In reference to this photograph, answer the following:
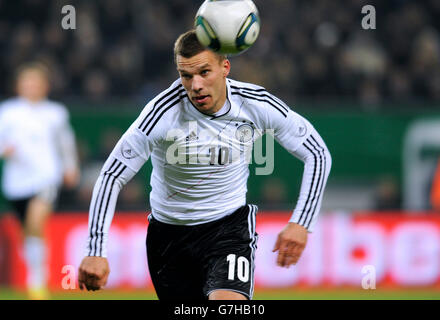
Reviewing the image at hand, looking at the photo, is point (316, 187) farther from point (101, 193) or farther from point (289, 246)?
point (101, 193)

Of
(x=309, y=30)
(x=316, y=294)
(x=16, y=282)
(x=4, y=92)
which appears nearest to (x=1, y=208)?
(x=16, y=282)

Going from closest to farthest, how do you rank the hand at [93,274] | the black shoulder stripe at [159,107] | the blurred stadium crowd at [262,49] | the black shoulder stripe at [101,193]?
1. the hand at [93,274]
2. the black shoulder stripe at [101,193]
3. the black shoulder stripe at [159,107]
4. the blurred stadium crowd at [262,49]

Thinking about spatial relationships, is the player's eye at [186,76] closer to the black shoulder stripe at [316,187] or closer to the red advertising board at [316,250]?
the black shoulder stripe at [316,187]

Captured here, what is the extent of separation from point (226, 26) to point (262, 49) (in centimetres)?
817

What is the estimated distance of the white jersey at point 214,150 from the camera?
17.2ft

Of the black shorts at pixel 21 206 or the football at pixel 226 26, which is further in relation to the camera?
the black shorts at pixel 21 206

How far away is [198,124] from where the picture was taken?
210 inches

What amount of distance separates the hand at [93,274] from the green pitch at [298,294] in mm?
5467

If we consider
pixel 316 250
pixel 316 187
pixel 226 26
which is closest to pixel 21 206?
pixel 316 250

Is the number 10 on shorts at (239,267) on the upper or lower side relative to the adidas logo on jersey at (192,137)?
lower

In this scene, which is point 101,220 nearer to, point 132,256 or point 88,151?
point 132,256

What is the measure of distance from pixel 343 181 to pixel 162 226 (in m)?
6.63

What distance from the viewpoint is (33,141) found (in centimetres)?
1059

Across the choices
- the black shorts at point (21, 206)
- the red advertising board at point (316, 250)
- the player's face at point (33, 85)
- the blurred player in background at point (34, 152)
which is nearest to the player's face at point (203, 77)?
the blurred player in background at point (34, 152)
